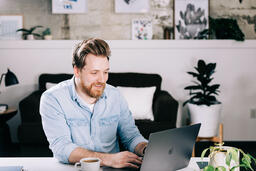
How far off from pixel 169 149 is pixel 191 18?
3028mm

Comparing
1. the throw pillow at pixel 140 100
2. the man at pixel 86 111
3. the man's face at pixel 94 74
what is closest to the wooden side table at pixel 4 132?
the throw pillow at pixel 140 100

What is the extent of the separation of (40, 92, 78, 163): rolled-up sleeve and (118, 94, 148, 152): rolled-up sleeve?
30 centimetres

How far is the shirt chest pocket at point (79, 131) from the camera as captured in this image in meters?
1.61

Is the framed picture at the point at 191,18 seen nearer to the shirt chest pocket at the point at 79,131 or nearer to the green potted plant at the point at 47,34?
the green potted plant at the point at 47,34

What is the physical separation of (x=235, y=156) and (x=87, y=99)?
86cm

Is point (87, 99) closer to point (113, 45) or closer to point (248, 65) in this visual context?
point (113, 45)

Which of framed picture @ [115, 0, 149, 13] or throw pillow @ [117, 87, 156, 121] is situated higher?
framed picture @ [115, 0, 149, 13]

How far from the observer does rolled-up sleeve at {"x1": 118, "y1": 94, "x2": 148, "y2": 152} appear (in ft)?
5.43

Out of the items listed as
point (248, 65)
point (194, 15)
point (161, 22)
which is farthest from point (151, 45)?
point (248, 65)

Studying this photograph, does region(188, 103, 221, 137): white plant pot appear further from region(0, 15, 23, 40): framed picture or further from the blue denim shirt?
region(0, 15, 23, 40): framed picture

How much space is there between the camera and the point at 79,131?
5.29ft

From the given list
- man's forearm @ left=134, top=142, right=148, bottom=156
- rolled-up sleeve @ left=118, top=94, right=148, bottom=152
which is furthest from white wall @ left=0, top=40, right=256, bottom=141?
man's forearm @ left=134, top=142, right=148, bottom=156

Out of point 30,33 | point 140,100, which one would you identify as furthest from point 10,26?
point 140,100

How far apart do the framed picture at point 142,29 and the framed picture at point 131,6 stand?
Answer: 0.12m
